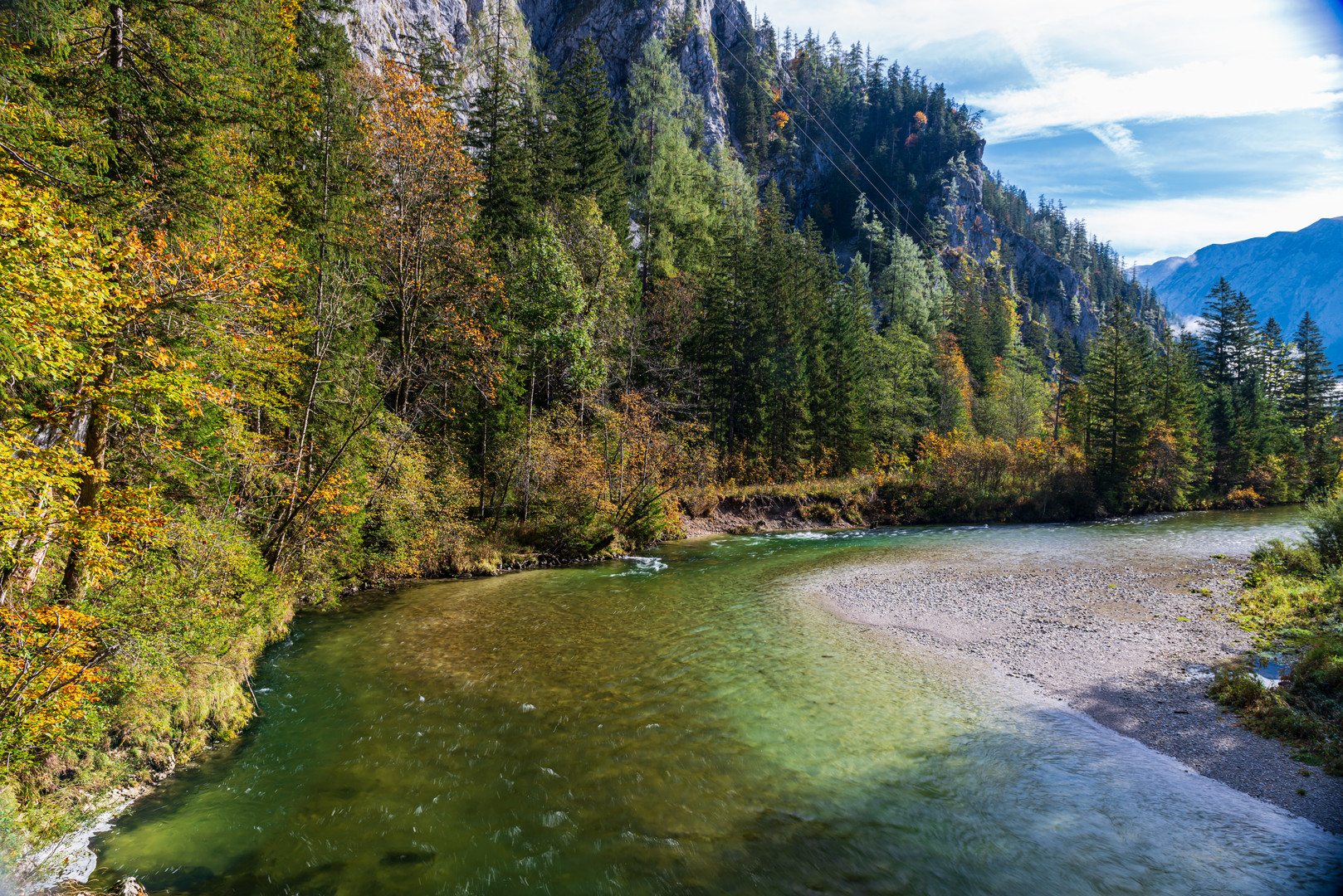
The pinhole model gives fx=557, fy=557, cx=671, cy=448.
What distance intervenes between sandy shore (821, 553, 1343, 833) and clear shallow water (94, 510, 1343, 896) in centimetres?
74

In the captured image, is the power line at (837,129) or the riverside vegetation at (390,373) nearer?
the riverside vegetation at (390,373)

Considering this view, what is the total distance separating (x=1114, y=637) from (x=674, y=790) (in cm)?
1096

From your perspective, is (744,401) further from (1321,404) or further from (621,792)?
(1321,404)

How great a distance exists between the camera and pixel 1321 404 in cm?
5253

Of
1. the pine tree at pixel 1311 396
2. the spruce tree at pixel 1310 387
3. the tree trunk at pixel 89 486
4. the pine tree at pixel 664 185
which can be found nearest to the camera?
the tree trunk at pixel 89 486

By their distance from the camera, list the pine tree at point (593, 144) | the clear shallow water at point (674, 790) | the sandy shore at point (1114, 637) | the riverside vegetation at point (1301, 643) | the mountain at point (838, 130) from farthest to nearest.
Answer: the mountain at point (838, 130)
the pine tree at point (593, 144)
the riverside vegetation at point (1301, 643)
the sandy shore at point (1114, 637)
the clear shallow water at point (674, 790)

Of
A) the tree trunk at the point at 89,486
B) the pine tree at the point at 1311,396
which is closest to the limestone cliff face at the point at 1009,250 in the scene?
the pine tree at the point at 1311,396

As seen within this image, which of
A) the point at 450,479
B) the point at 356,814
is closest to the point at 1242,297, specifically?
the point at 450,479

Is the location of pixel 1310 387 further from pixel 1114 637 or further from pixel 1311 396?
pixel 1114 637

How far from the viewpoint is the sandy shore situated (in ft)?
25.1

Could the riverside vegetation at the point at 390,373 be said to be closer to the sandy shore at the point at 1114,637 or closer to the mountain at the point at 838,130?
the sandy shore at the point at 1114,637

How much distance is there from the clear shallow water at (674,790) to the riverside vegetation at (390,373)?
1.59 meters

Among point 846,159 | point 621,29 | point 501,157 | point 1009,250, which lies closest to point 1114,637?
point 501,157

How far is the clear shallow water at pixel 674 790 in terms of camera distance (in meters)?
5.80
